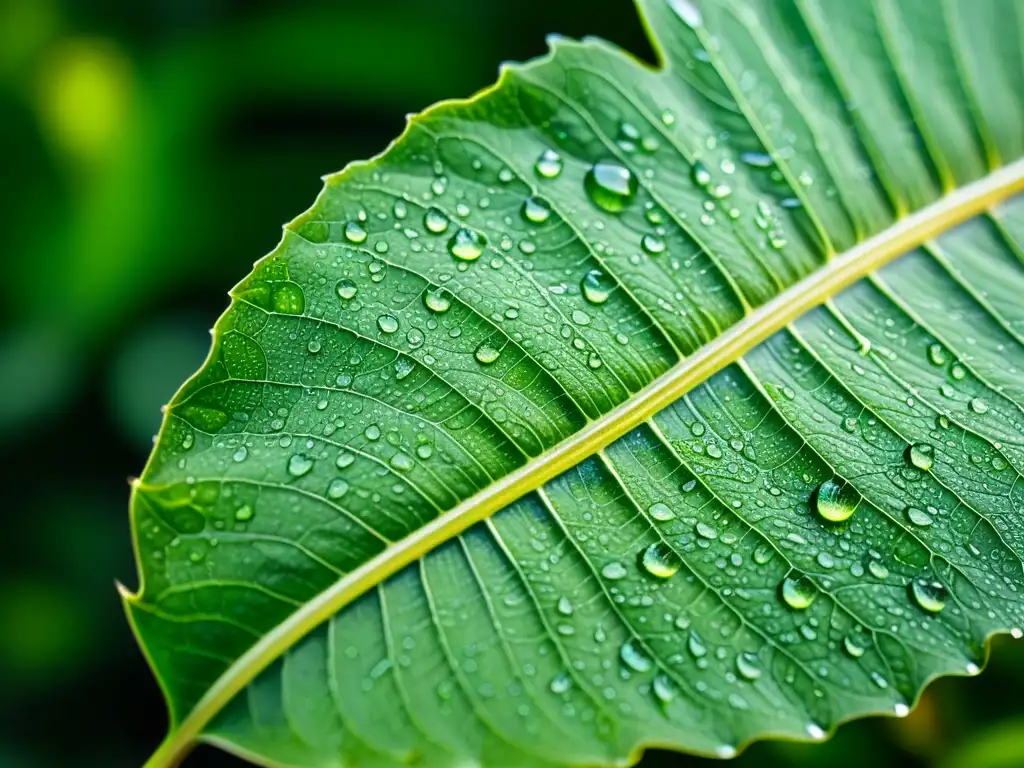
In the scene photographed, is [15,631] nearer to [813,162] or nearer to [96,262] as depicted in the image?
[96,262]

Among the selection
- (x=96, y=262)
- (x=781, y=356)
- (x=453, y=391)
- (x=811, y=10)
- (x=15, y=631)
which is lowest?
(x=15, y=631)

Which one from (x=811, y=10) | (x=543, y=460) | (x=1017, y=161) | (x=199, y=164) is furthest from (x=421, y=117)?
(x=199, y=164)

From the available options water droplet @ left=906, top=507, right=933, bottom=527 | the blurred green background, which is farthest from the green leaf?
the blurred green background

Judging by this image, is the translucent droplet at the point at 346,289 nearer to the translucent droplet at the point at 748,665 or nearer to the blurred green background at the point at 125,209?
the translucent droplet at the point at 748,665

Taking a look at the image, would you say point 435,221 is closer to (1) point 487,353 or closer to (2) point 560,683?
(1) point 487,353

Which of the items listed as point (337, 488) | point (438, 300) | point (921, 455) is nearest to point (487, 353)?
point (438, 300)

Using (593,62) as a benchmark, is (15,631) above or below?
below
